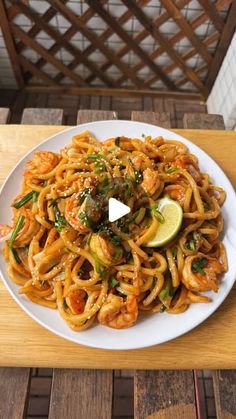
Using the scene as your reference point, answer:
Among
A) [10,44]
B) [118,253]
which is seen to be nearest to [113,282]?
[118,253]

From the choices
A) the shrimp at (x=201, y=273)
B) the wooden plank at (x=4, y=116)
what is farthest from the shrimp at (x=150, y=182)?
A: the wooden plank at (x=4, y=116)

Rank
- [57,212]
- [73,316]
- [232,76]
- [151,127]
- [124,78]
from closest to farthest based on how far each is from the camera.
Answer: [73,316]
[57,212]
[151,127]
[232,76]
[124,78]

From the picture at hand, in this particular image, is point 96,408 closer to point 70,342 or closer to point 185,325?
point 70,342

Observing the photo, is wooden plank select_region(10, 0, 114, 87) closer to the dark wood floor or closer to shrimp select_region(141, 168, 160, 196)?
the dark wood floor

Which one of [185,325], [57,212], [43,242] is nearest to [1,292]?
A: [43,242]

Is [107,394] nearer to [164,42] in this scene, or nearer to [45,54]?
[164,42]

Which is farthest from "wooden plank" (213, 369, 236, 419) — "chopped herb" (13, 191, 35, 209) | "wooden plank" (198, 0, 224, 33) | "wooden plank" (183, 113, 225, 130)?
"wooden plank" (198, 0, 224, 33)
